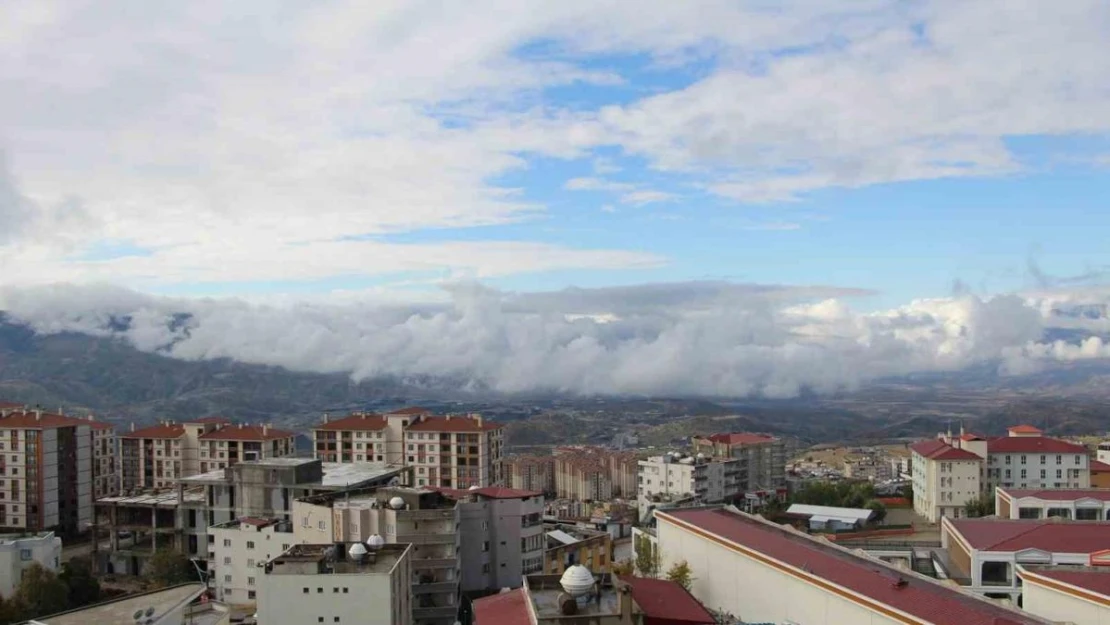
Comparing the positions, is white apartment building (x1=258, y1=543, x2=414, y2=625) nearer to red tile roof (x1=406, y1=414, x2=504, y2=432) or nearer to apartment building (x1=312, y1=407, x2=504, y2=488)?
apartment building (x1=312, y1=407, x2=504, y2=488)

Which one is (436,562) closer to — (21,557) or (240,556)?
(240,556)

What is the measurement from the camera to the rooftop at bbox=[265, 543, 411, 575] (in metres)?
15.5

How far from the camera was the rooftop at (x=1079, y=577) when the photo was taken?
1522 centimetres

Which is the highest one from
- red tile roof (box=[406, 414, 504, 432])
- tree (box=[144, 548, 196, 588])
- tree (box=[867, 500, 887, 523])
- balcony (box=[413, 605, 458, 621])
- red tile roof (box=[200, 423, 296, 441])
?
red tile roof (box=[406, 414, 504, 432])

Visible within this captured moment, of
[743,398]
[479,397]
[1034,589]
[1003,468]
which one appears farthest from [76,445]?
[743,398]

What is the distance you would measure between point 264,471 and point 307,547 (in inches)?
353

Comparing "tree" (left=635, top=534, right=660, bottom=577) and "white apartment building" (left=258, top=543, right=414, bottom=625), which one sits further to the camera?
"tree" (left=635, top=534, right=660, bottom=577)

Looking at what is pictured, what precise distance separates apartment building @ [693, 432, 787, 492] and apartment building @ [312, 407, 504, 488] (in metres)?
9.96

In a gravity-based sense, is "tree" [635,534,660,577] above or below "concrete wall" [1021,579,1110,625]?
below

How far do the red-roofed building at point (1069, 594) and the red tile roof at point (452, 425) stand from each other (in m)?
20.0

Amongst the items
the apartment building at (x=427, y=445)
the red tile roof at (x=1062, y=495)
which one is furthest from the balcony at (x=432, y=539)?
the red tile roof at (x=1062, y=495)

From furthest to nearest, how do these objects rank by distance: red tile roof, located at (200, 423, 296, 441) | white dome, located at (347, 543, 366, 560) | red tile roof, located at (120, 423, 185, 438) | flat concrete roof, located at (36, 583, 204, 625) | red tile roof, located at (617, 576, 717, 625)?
red tile roof, located at (120, 423, 185, 438) < red tile roof, located at (200, 423, 296, 441) < white dome, located at (347, 543, 366, 560) < flat concrete roof, located at (36, 583, 204, 625) < red tile roof, located at (617, 576, 717, 625)

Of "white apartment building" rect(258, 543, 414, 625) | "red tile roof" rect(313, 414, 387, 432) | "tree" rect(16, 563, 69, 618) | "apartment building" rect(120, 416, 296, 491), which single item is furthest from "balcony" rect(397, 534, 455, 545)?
"apartment building" rect(120, 416, 296, 491)

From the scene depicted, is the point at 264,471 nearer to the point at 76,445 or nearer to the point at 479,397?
the point at 76,445
